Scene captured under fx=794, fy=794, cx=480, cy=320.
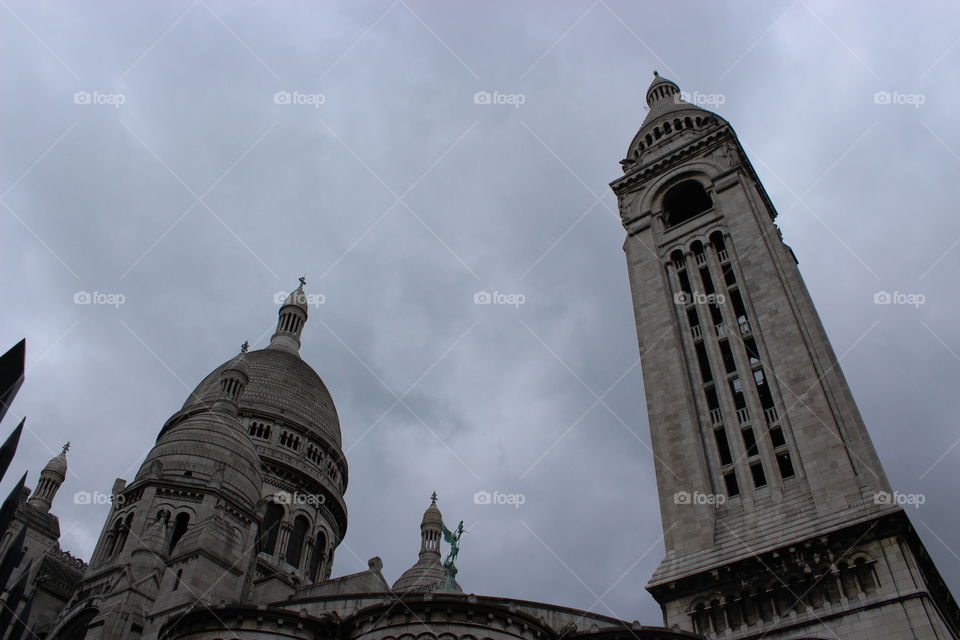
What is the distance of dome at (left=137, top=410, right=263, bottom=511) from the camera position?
35250mm

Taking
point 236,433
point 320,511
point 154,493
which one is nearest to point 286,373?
point 320,511

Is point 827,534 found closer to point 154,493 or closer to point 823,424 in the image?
point 823,424

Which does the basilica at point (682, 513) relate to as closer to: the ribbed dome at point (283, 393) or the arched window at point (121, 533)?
the arched window at point (121, 533)

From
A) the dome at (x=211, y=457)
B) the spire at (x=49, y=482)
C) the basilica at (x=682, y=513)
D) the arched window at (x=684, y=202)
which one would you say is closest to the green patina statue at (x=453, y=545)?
the basilica at (x=682, y=513)

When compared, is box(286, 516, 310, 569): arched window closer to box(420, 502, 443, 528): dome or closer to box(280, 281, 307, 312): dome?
box(420, 502, 443, 528): dome

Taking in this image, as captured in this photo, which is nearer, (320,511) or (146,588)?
(146,588)

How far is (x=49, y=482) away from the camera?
49.3 metres

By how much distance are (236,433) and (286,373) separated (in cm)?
1652

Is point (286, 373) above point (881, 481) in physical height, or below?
above

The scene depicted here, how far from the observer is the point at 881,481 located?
2647cm

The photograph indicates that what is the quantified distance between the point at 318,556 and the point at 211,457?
1472 cm

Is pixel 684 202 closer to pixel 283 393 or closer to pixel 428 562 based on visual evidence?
pixel 428 562

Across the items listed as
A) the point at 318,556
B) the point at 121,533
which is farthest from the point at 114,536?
the point at 318,556

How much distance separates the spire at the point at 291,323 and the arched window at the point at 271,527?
16.7 m
